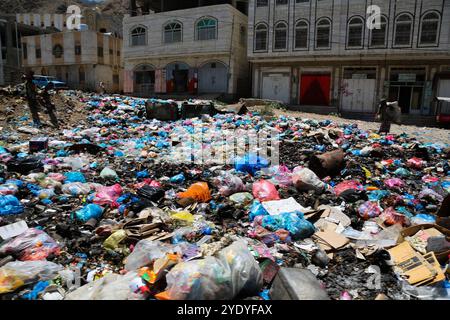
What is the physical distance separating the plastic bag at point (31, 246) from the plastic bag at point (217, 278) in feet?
5.06

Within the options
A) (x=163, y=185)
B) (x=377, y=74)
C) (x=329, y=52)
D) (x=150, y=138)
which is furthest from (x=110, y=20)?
(x=163, y=185)

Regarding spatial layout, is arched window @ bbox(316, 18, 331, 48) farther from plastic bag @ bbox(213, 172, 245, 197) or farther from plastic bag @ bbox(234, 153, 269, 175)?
plastic bag @ bbox(213, 172, 245, 197)

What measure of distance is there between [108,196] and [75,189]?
0.64 metres

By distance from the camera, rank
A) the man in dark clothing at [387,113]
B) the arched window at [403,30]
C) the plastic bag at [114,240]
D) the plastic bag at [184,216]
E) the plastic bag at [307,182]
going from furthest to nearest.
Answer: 1. the arched window at [403,30]
2. the man in dark clothing at [387,113]
3. the plastic bag at [307,182]
4. the plastic bag at [184,216]
5. the plastic bag at [114,240]

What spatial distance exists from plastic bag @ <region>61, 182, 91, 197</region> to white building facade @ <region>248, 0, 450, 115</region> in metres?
18.6

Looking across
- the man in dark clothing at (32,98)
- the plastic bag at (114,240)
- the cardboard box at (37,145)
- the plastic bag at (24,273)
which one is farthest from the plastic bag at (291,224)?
the man in dark clothing at (32,98)

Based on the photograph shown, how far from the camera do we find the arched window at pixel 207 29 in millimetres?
22552

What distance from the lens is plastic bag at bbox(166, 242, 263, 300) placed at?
2482 millimetres

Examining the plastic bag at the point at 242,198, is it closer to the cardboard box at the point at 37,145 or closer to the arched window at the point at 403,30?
the cardboard box at the point at 37,145

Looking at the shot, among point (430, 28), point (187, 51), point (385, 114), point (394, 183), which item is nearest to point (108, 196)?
point (394, 183)

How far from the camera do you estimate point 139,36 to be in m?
25.9

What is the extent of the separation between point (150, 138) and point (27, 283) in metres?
7.02

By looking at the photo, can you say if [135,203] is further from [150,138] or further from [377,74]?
[377,74]
